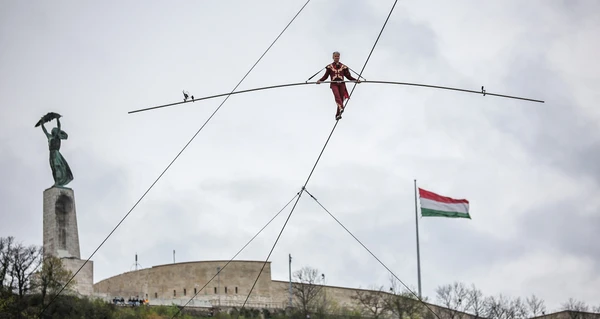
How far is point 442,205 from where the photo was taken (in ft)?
209

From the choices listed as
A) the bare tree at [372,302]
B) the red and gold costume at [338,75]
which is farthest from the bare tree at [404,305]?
the red and gold costume at [338,75]

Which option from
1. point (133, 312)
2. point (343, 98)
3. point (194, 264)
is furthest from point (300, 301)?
point (343, 98)

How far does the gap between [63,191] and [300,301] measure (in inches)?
892

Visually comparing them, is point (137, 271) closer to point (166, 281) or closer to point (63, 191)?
point (166, 281)

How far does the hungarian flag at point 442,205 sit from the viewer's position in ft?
207

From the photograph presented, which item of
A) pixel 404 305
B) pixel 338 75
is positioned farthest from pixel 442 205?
pixel 338 75

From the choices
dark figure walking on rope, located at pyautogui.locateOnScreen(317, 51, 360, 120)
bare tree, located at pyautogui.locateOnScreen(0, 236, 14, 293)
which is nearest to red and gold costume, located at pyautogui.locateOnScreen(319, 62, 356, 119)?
dark figure walking on rope, located at pyautogui.locateOnScreen(317, 51, 360, 120)

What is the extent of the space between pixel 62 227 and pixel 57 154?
5.86 metres

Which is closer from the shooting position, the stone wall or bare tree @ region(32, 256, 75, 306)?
bare tree @ region(32, 256, 75, 306)

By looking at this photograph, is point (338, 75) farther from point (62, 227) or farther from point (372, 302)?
point (372, 302)

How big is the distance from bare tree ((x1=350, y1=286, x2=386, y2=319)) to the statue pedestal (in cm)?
2064

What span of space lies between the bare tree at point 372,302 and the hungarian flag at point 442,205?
1474 cm

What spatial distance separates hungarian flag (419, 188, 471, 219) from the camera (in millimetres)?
63156

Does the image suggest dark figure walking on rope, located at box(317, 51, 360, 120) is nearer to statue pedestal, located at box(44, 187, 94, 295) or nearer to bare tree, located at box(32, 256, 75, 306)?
bare tree, located at box(32, 256, 75, 306)
